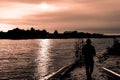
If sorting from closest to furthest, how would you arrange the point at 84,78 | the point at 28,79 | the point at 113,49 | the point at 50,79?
the point at 50,79 < the point at 84,78 < the point at 28,79 < the point at 113,49

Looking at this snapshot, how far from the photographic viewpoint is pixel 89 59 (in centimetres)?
2123

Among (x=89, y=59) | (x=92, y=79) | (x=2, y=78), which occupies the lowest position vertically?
(x=2, y=78)

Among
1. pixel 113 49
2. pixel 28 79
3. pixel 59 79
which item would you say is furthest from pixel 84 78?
pixel 113 49

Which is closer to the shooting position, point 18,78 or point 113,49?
point 18,78

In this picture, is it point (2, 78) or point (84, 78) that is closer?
point (84, 78)

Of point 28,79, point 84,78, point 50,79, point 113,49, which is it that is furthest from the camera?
point 113,49

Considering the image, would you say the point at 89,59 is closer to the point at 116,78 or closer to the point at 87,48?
the point at 87,48

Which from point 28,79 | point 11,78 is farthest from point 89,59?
point 11,78

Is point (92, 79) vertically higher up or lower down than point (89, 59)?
lower down

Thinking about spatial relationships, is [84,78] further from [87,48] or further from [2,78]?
[2,78]

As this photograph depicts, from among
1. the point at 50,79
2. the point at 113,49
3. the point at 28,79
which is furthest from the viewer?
the point at 113,49

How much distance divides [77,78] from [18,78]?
52.8 feet

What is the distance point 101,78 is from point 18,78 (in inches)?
676

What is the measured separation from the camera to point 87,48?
69.7 feet
